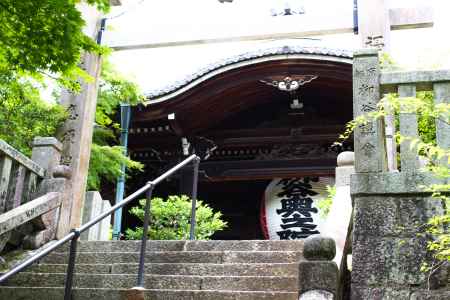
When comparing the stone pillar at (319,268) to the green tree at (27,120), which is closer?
the stone pillar at (319,268)

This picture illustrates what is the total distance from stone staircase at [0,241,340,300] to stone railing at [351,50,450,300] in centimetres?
70

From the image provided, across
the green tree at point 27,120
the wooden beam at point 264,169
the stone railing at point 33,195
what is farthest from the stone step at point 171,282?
the wooden beam at point 264,169

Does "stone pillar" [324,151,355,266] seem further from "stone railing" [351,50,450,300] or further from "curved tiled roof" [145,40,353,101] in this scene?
"curved tiled roof" [145,40,353,101]

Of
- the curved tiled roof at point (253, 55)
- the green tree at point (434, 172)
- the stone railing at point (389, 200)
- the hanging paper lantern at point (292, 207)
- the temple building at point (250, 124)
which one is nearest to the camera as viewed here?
the green tree at point (434, 172)

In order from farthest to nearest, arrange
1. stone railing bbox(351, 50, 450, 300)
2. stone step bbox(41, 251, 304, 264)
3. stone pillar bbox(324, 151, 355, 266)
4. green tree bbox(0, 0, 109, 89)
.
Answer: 1. stone step bbox(41, 251, 304, 264)
2. stone pillar bbox(324, 151, 355, 266)
3. green tree bbox(0, 0, 109, 89)
4. stone railing bbox(351, 50, 450, 300)

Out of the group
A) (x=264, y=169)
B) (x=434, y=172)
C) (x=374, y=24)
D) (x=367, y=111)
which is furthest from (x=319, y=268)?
(x=264, y=169)

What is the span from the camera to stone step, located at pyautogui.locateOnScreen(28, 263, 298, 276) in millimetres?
5645

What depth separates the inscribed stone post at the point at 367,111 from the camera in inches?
204

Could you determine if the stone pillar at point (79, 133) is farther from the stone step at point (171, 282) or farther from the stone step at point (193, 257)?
the stone step at point (171, 282)

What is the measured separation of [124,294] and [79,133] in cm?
410

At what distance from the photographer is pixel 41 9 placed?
5.12m

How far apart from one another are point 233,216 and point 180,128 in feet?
9.02

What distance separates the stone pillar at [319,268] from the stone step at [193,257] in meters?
1.12

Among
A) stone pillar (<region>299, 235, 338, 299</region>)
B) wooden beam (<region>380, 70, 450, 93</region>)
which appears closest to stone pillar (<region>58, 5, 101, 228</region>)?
stone pillar (<region>299, 235, 338, 299</region>)
